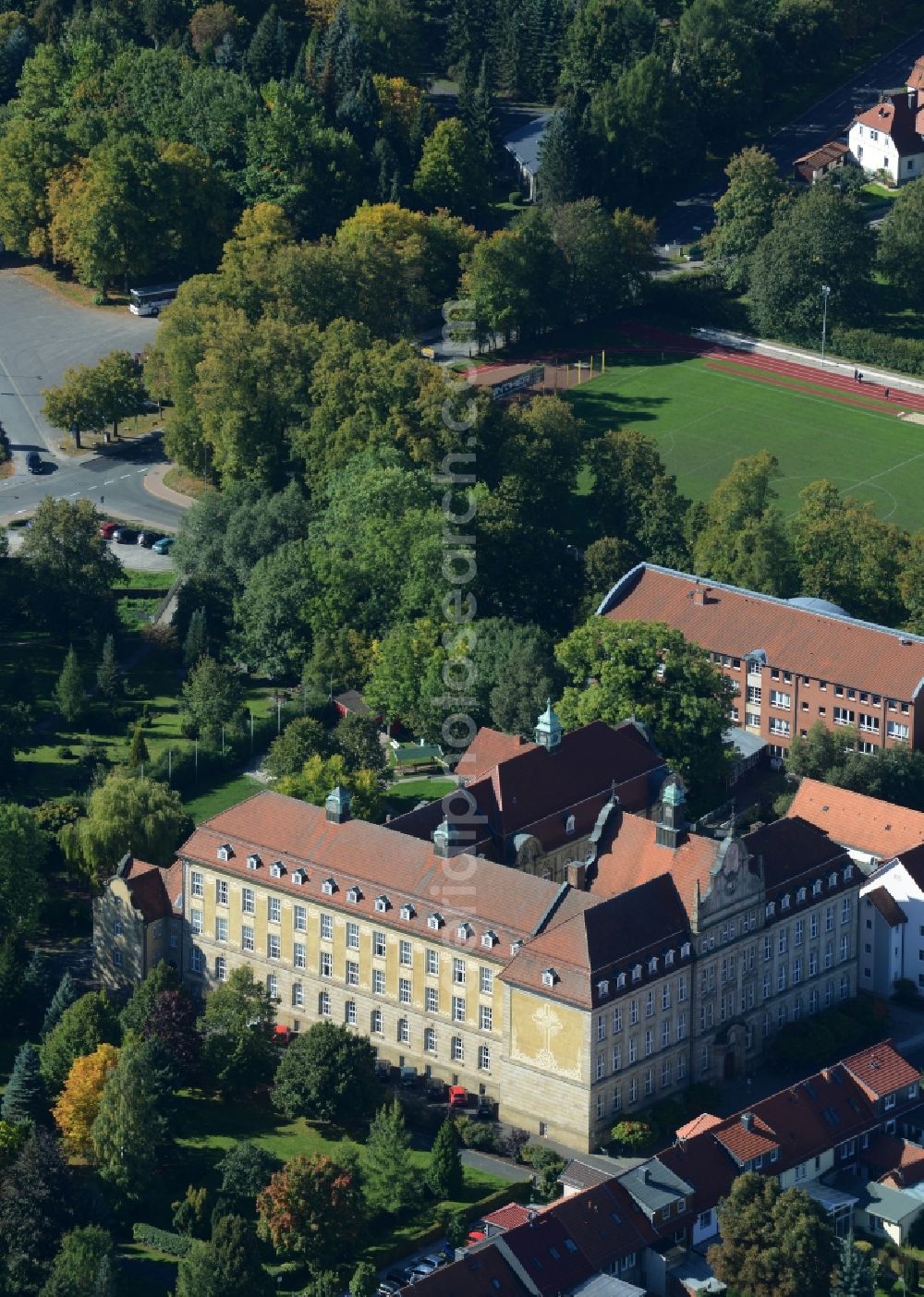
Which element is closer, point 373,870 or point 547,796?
point 373,870

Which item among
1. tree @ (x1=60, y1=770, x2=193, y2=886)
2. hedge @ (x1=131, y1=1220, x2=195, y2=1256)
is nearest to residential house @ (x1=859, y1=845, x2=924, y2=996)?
tree @ (x1=60, y1=770, x2=193, y2=886)

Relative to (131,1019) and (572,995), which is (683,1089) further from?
(131,1019)

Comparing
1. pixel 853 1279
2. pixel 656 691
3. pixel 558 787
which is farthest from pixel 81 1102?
pixel 656 691

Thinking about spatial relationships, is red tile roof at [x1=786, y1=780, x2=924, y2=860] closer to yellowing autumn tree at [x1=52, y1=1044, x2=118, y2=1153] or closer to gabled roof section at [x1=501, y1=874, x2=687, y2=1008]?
gabled roof section at [x1=501, y1=874, x2=687, y2=1008]

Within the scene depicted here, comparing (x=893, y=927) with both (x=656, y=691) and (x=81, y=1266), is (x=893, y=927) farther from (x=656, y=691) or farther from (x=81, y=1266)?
(x=81, y=1266)

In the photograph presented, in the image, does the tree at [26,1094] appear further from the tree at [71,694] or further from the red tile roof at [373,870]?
the tree at [71,694]

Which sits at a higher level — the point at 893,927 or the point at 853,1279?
the point at 893,927

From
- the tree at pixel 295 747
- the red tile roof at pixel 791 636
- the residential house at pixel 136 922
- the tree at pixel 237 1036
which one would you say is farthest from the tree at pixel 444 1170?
the red tile roof at pixel 791 636
